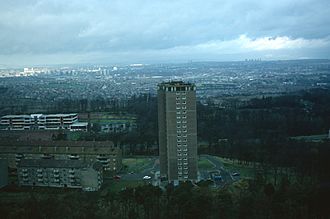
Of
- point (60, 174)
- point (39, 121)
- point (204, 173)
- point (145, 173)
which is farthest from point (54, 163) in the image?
point (39, 121)

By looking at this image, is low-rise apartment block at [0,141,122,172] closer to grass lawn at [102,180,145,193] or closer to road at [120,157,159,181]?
road at [120,157,159,181]

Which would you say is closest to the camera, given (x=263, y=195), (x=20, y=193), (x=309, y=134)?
(x=263, y=195)

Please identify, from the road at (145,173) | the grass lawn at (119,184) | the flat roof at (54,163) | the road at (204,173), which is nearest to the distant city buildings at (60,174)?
the flat roof at (54,163)

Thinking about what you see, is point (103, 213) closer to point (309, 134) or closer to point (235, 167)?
point (235, 167)

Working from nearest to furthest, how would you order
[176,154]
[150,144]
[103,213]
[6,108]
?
[103,213]
[176,154]
[150,144]
[6,108]

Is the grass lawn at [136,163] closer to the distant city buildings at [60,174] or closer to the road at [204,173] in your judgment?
the road at [204,173]

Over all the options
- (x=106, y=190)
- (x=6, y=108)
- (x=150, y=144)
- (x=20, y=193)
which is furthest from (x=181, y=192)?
(x=6, y=108)

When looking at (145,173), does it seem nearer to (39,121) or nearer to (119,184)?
(119,184)
